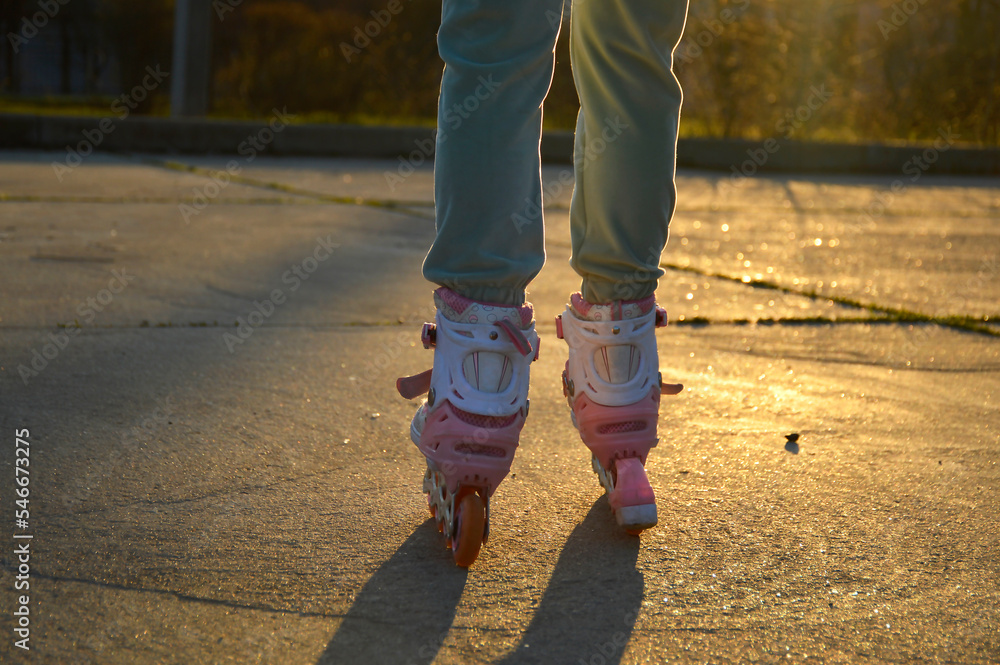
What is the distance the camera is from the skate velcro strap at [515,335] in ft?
4.82

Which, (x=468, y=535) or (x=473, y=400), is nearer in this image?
(x=468, y=535)

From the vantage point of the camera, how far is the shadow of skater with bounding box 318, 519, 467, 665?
1.12 metres

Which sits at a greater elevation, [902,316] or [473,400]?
[473,400]

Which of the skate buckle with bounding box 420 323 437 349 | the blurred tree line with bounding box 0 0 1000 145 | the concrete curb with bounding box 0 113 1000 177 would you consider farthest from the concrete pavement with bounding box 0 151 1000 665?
the blurred tree line with bounding box 0 0 1000 145

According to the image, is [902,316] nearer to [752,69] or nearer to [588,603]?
[588,603]

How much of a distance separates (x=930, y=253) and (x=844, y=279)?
2.47 ft

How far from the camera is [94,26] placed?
15430mm

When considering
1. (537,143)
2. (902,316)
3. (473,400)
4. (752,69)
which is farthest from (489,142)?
(752,69)

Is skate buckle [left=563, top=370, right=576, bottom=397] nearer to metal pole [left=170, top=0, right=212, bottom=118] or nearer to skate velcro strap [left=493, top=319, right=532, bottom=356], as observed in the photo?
skate velcro strap [left=493, top=319, right=532, bottom=356]

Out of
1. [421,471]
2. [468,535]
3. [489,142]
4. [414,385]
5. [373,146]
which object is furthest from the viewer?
[373,146]

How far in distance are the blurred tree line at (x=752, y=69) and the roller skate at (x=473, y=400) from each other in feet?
24.8

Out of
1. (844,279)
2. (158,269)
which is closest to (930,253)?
(844,279)

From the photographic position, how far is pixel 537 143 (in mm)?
1509

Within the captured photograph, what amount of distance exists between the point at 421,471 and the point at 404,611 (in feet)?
1.56
